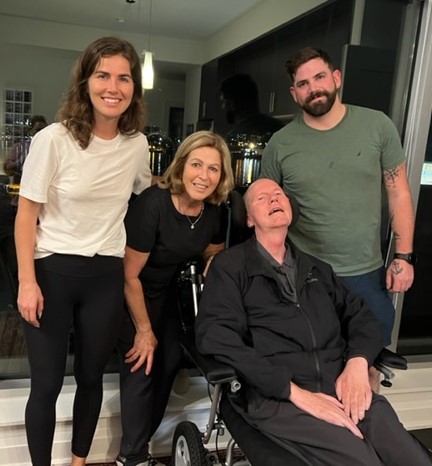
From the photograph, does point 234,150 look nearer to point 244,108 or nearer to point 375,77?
point 244,108

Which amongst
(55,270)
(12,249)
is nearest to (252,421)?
(55,270)

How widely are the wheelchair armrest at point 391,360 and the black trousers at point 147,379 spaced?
77cm

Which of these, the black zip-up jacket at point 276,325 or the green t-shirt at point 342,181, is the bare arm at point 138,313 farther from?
the green t-shirt at point 342,181

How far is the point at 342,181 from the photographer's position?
5.91 ft

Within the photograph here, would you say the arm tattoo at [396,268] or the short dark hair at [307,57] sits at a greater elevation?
the short dark hair at [307,57]

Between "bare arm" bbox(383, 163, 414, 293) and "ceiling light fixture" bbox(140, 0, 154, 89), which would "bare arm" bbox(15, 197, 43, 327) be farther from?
"bare arm" bbox(383, 163, 414, 293)

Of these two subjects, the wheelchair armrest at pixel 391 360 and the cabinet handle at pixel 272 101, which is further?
the cabinet handle at pixel 272 101

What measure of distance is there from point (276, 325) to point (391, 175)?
800 mm

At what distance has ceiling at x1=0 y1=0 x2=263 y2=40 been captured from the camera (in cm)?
210

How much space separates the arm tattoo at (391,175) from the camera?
1877 mm

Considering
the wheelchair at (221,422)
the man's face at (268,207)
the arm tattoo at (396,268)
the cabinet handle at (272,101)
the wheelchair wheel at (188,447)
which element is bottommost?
the wheelchair wheel at (188,447)

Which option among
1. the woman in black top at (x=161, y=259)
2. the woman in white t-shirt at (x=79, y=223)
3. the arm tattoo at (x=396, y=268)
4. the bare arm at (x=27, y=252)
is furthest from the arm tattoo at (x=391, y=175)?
the bare arm at (x=27, y=252)

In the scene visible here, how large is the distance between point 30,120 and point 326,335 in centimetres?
153

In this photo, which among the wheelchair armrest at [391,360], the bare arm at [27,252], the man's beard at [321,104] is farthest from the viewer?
the man's beard at [321,104]
